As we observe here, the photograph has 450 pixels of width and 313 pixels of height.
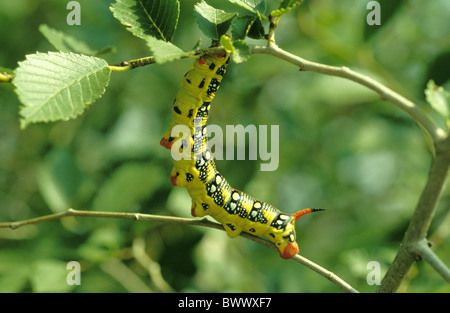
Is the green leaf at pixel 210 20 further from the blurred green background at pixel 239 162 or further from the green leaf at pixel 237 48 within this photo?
the blurred green background at pixel 239 162

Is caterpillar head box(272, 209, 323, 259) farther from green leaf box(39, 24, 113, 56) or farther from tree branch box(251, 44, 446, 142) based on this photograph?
green leaf box(39, 24, 113, 56)

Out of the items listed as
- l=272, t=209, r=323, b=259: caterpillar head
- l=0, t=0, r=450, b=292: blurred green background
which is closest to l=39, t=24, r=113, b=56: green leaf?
l=0, t=0, r=450, b=292: blurred green background

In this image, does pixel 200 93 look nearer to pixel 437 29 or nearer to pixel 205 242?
pixel 205 242

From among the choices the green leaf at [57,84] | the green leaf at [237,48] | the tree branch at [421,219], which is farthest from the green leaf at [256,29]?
the tree branch at [421,219]

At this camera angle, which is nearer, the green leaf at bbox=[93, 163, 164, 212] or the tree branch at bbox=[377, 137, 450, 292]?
the tree branch at bbox=[377, 137, 450, 292]

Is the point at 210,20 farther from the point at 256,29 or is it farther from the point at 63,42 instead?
the point at 63,42

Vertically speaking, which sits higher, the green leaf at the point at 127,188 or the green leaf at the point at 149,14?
the green leaf at the point at 149,14
